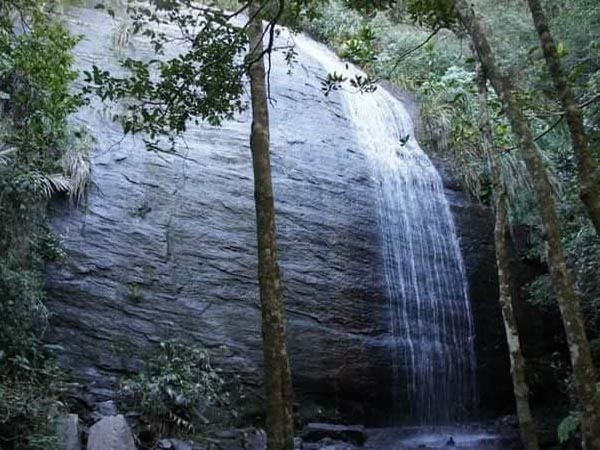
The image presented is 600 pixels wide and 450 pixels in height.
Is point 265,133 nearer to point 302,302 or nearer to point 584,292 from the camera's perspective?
point 302,302

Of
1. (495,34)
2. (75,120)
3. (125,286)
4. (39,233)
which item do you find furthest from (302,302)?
(495,34)

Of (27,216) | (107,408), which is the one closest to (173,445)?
(107,408)

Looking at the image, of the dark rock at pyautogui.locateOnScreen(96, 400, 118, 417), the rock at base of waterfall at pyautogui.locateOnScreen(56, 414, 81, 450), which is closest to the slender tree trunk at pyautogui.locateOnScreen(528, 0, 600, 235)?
the rock at base of waterfall at pyautogui.locateOnScreen(56, 414, 81, 450)

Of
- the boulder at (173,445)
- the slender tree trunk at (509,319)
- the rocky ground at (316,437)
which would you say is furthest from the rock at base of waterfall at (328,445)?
the slender tree trunk at (509,319)

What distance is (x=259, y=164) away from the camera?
7.02 meters

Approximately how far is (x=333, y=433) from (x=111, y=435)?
3.68 m

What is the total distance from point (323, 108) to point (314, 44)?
3964mm

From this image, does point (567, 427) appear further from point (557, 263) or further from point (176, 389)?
point (176, 389)

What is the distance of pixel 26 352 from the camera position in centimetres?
773

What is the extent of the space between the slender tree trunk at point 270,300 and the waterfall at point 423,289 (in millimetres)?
4799

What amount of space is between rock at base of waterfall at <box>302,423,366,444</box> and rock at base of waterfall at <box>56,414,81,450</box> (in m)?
3.48

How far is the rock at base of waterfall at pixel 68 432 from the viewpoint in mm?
6867

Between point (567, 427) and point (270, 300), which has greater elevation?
point (270, 300)

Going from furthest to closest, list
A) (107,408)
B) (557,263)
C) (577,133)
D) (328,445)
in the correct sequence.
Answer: (328,445), (107,408), (557,263), (577,133)
